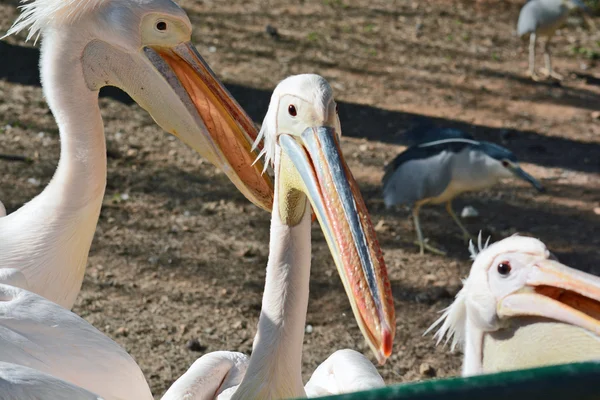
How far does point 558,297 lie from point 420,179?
1974 millimetres

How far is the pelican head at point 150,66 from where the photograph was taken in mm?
2521

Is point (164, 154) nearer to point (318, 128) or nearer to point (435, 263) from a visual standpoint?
point (435, 263)

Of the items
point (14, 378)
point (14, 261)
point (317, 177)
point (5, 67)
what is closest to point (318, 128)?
point (317, 177)

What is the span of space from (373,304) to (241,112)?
1.03 metres

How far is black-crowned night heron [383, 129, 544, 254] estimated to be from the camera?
166 inches

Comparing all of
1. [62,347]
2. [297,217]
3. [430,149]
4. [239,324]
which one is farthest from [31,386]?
[430,149]

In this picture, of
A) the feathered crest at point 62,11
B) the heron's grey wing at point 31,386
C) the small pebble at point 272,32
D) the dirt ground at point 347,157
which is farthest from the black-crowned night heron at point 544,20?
the heron's grey wing at point 31,386

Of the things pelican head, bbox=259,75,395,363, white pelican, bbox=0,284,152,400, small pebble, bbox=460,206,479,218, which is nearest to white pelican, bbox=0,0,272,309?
white pelican, bbox=0,284,152,400

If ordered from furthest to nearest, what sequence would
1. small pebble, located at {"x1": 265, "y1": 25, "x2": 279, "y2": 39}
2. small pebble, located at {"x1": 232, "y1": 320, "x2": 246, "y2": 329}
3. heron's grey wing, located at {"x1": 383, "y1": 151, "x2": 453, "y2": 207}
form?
small pebble, located at {"x1": 265, "y1": 25, "x2": 279, "y2": 39} → heron's grey wing, located at {"x1": 383, "y1": 151, "x2": 453, "y2": 207} → small pebble, located at {"x1": 232, "y1": 320, "x2": 246, "y2": 329}

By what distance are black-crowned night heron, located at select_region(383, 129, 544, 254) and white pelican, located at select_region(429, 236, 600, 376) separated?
171cm

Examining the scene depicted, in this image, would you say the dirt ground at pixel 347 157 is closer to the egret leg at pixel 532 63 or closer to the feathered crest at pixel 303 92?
the egret leg at pixel 532 63

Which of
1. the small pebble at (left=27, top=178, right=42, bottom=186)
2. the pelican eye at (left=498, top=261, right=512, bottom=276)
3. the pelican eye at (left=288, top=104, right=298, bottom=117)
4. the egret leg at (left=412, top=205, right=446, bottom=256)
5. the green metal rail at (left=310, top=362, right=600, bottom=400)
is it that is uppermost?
the small pebble at (left=27, top=178, right=42, bottom=186)

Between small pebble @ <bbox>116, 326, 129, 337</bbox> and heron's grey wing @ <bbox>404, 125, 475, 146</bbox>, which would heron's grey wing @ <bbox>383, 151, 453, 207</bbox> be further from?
small pebble @ <bbox>116, 326, 129, 337</bbox>

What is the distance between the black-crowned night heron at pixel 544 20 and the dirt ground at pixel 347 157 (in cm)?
16
